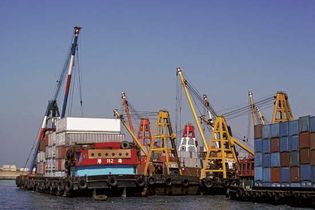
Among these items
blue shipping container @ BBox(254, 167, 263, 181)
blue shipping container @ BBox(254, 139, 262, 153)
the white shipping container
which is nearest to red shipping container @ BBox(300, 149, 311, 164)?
blue shipping container @ BBox(254, 167, 263, 181)

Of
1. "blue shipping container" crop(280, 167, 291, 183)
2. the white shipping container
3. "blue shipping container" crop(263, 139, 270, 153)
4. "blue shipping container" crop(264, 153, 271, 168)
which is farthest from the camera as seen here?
the white shipping container

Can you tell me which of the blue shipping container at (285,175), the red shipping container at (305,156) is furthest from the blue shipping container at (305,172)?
the blue shipping container at (285,175)

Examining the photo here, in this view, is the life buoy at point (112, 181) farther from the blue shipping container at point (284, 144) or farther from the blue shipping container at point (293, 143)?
the blue shipping container at point (293, 143)

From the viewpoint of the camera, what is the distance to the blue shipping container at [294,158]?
51.5 m

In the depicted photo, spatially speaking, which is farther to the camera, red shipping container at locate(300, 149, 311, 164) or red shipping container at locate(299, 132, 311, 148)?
red shipping container at locate(299, 132, 311, 148)

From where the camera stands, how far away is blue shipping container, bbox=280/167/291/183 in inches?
2074

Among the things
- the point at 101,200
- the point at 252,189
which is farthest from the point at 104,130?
the point at 252,189

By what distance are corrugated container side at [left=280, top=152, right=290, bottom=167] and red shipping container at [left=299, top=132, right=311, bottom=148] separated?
7.81 feet

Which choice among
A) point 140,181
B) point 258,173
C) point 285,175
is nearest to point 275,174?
point 285,175

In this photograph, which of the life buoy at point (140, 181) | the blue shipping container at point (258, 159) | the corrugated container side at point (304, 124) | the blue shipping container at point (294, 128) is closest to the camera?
the corrugated container side at point (304, 124)

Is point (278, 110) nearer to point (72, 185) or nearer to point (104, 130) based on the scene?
point (104, 130)

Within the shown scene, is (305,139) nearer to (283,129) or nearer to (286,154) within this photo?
(286,154)

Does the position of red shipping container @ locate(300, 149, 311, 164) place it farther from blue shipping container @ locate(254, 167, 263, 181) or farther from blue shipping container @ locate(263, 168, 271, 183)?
blue shipping container @ locate(254, 167, 263, 181)

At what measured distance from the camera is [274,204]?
5478cm
